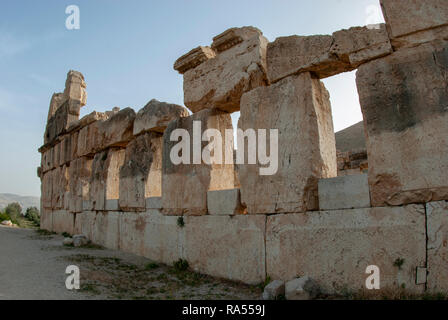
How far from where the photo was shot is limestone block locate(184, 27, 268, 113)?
4.49m

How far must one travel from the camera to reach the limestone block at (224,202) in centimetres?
444

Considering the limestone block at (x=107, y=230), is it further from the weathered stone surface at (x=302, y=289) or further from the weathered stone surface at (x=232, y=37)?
the weathered stone surface at (x=302, y=289)

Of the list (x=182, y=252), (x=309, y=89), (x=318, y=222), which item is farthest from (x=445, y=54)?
(x=182, y=252)

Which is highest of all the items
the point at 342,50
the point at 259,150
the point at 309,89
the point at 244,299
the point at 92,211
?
the point at 342,50

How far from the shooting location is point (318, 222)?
11.8 ft

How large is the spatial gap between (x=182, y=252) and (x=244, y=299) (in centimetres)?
175

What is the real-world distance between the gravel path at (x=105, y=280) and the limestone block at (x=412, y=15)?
3057 mm

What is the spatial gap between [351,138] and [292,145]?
1771 cm

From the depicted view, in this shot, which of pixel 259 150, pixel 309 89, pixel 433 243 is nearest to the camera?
pixel 433 243

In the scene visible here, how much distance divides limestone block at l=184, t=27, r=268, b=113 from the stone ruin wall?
0.06 ft

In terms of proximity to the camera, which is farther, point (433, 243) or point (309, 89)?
point (309, 89)

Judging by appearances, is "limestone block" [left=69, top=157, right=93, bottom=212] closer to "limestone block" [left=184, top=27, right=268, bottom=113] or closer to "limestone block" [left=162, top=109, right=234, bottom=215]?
"limestone block" [left=162, top=109, right=234, bottom=215]

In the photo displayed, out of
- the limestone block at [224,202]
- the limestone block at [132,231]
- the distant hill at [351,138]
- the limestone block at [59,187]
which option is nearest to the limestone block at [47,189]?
the limestone block at [59,187]
